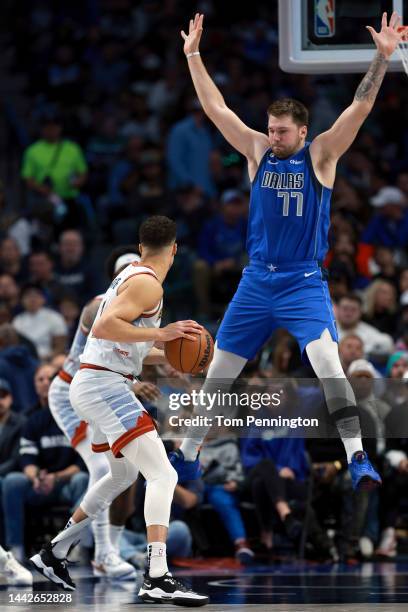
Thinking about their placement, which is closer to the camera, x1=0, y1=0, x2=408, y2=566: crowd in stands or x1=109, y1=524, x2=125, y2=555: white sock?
x1=109, y1=524, x2=125, y2=555: white sock

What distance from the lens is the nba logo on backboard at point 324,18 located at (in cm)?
1037

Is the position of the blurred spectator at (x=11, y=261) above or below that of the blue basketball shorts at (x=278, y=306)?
above

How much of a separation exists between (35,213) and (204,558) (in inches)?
249

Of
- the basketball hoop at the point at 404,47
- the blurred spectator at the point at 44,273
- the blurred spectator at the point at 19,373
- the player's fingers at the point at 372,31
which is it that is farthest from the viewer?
the blurred spectator at the point at 44,273

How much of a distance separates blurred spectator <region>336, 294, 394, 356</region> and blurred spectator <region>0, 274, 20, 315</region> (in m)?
3.74

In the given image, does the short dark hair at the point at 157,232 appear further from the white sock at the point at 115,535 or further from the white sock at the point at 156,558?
the white sock at the point at 115,535

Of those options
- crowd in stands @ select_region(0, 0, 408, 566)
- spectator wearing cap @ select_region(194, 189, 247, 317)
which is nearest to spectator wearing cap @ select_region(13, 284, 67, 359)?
crowd in stands @ select_region(0, 0, 408, 566)

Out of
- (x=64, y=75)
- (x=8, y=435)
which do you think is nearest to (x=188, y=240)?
(x=64, y=75)

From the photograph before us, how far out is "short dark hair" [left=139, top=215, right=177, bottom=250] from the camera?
29.1 ft

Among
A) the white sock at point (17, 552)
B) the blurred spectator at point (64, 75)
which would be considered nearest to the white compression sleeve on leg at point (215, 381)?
the white sock at point (17, 552)

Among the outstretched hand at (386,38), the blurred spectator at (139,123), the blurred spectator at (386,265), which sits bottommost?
the blurred spectator at (386,265)

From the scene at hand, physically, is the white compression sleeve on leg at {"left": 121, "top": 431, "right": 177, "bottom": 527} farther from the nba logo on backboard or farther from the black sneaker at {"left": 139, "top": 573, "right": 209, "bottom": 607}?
the nba logo on backboard

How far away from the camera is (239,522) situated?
12273 mm

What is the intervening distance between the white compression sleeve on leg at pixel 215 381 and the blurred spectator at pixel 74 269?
6.52 meters
